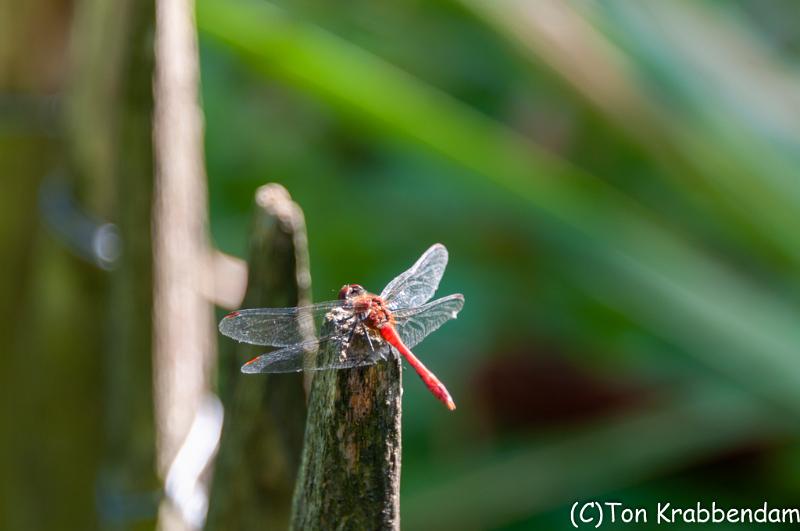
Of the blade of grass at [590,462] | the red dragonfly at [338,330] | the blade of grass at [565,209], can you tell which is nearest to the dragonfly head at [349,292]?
the red dragonfly at [338,330]

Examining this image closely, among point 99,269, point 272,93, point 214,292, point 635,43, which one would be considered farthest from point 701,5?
point 99,269

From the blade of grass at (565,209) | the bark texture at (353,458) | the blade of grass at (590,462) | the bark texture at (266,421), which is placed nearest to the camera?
the bark texture at (353,458)

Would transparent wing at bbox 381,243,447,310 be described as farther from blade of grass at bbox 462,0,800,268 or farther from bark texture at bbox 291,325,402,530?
blade of grass at bbox 462,0,800,268

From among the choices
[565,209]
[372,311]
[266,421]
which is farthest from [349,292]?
[565,209]

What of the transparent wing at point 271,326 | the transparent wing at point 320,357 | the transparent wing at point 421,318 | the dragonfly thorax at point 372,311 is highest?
the transparent wing at point 421,318

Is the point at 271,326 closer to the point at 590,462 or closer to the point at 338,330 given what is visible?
the point at 338,330

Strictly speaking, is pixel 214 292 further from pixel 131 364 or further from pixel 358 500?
pixel 358 500

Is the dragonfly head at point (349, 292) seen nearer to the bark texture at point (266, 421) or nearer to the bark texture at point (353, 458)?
the bark texture at point (266, 421)

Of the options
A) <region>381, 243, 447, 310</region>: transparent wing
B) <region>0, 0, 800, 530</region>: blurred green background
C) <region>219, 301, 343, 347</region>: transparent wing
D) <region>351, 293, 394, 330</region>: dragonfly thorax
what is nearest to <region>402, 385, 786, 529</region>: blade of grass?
<region>0, 0, 800, 530</region>: blurred green background
